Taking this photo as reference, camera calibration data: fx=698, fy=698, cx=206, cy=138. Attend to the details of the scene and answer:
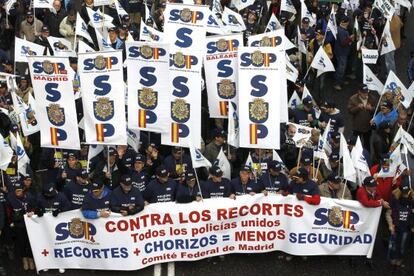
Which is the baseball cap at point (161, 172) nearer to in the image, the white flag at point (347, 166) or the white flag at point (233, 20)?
the white flag at point (347, 166)

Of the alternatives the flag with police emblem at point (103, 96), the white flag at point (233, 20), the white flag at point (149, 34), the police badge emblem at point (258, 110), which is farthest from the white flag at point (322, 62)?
the flag with police emblem at point (103, 96)

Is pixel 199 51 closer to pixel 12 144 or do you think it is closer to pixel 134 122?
pixel 134 122

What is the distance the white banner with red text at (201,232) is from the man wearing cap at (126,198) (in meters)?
0.15

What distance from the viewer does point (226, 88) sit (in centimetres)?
1328

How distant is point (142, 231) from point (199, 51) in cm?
345

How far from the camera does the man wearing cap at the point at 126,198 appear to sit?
38.1ft

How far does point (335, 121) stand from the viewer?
46.7 ft

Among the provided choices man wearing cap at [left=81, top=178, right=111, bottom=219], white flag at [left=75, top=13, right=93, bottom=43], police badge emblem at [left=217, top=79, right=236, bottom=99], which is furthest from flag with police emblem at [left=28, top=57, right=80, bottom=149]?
white flag at [left=75, top=13, right=93, bottom=43]

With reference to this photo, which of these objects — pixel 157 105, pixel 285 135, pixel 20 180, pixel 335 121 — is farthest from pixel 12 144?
pixel 335 121

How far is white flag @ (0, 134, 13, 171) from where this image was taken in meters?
12.3

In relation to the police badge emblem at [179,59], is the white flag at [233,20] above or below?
above

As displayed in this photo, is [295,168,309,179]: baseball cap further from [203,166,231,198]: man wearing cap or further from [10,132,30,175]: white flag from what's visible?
[10,132,30,175]: white flag

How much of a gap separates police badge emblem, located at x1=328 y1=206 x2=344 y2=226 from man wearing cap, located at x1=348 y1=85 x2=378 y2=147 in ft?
11.8

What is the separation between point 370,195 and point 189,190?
3.08m
